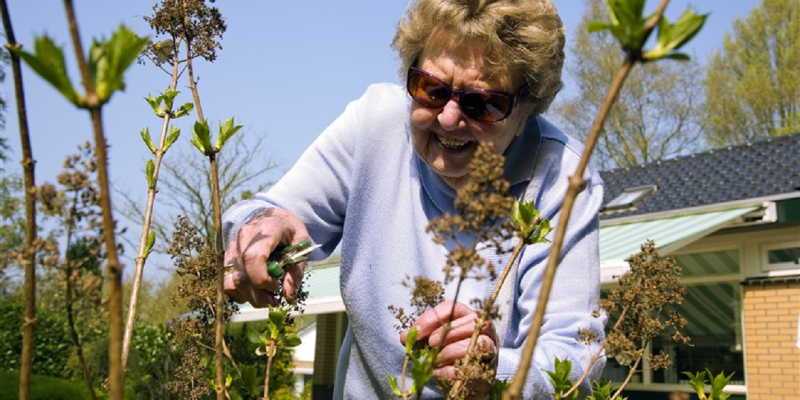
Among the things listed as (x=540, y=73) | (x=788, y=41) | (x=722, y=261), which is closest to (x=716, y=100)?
(x=788, y=41)

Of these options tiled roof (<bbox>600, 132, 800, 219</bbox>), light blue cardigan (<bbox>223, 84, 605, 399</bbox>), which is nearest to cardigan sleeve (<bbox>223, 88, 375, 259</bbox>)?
light blue cardigan (<bbox>223, 84, 605, 399</bbox>)

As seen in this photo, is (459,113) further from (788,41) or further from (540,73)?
(788,41)

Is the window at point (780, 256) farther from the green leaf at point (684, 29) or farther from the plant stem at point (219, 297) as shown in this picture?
the green leaf at point (684, 29)

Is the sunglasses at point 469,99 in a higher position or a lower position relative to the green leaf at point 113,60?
higher

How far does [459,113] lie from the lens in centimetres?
202

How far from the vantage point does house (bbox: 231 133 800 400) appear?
40.4 feet

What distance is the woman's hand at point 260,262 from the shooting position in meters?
1.42

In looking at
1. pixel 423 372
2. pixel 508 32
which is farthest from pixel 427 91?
pixel 423 372

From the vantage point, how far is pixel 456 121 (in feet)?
6.63

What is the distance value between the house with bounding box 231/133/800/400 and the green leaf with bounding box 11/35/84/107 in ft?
35.7

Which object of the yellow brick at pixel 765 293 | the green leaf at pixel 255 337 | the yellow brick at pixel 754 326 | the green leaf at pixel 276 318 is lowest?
the yellow brick at pixel 754 326

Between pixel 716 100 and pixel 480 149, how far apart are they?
33.2m

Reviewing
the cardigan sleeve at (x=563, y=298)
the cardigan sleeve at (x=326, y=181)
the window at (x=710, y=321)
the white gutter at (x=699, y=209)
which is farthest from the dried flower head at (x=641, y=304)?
the window at (x=710, y=321)

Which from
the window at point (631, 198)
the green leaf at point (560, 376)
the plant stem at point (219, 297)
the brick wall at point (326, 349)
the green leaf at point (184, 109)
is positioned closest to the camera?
the plant stem at point (219, 297)
